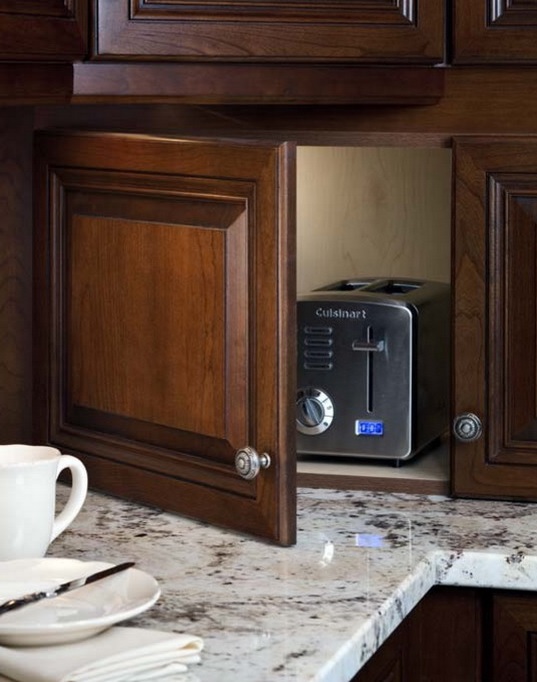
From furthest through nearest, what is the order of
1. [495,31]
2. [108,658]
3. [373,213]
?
[373,213] < [495,31] < [108,658]

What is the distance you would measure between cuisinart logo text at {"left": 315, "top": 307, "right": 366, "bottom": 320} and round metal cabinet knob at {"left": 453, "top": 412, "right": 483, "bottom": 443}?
0.19 meters

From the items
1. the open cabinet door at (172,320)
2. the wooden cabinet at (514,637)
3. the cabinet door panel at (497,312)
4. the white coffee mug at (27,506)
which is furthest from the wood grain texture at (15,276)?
the wooden cabinet at (514,637)

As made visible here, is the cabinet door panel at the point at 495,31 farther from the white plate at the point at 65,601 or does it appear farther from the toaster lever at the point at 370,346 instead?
the white plate at the point at 65,601

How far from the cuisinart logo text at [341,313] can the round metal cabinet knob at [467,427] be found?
19 centimetres

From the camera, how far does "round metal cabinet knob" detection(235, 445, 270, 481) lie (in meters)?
1.54

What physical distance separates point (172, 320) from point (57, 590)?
472mm

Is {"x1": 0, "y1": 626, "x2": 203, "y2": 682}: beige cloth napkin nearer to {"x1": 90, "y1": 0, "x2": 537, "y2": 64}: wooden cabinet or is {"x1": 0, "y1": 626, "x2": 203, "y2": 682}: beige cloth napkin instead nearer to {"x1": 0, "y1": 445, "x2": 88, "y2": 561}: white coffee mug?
{"x1": 0, "y1": 445, "x2": 88, "y2": 561}: white coffee mug

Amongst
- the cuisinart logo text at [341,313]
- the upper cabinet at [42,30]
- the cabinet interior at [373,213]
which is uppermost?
the upper cabinet at [42,30]

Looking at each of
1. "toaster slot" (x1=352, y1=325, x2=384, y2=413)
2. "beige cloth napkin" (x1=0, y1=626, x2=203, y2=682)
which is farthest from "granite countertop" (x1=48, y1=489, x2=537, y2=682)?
"toaster slot" (x1=352, y1=325, x2=384, y2=413)

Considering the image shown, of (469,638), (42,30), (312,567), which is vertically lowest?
(469,638)

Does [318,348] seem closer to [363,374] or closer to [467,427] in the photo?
[363,374]

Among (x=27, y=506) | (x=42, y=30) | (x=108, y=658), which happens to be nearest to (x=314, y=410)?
(x=27, y=506)

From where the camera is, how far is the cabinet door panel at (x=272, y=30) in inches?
60.9

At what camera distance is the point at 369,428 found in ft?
6.07
